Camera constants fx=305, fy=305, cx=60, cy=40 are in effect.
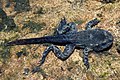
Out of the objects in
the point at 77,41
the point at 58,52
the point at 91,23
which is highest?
the point at 91,23

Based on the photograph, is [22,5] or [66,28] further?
[22,5]


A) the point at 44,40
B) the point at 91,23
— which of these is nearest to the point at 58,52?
the point at 44,40

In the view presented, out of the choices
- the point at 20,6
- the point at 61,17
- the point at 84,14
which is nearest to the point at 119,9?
the point at 84,14

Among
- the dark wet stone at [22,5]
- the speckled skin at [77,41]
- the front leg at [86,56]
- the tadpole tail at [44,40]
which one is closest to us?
the front leg at [86,56]

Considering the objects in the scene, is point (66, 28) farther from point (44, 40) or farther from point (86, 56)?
Result: point (86, 56)

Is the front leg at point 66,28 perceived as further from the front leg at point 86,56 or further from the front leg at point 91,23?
the front leg at point 86,56

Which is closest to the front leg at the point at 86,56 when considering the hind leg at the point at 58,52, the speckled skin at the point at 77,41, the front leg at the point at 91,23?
the speckled skin at the point at 77,41

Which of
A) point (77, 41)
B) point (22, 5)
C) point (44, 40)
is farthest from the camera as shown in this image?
point (22, 5)
